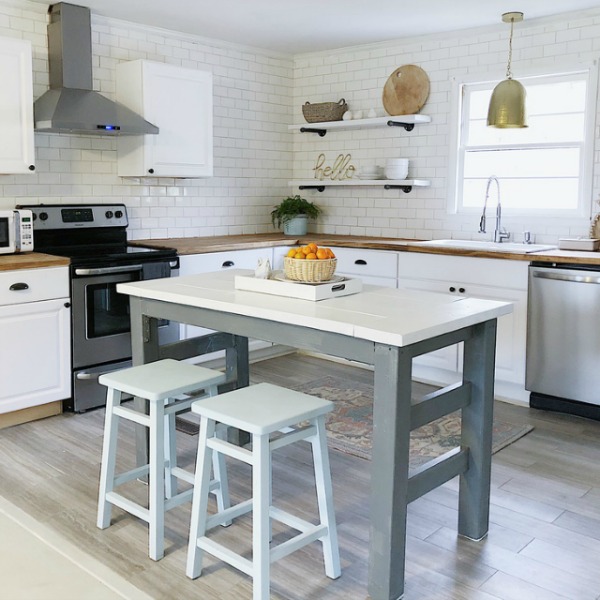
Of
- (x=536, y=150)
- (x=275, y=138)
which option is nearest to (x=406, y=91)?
(x=536, y=150)

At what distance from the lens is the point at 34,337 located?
13.0 ft

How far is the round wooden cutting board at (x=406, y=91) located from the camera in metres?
5.45

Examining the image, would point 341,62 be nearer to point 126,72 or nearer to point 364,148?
point 364,148

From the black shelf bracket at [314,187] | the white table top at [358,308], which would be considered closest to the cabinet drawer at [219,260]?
the black shelf bracket at [314,187]

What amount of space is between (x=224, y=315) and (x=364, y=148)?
3.49 metres

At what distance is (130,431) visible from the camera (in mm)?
3908

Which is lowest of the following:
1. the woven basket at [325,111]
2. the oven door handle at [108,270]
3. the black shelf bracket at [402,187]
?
A: the oven door handle at [108,270]

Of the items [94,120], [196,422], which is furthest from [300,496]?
[94,120]

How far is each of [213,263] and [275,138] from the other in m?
1.78

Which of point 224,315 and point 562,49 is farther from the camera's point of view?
point 562,49

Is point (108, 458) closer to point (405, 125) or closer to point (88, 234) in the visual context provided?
point (88, 234)

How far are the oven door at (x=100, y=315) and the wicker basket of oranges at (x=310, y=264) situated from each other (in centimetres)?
179

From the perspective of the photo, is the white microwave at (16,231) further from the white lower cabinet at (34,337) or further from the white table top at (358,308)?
the white table top at (358,308)

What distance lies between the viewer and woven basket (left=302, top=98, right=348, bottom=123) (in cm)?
585
